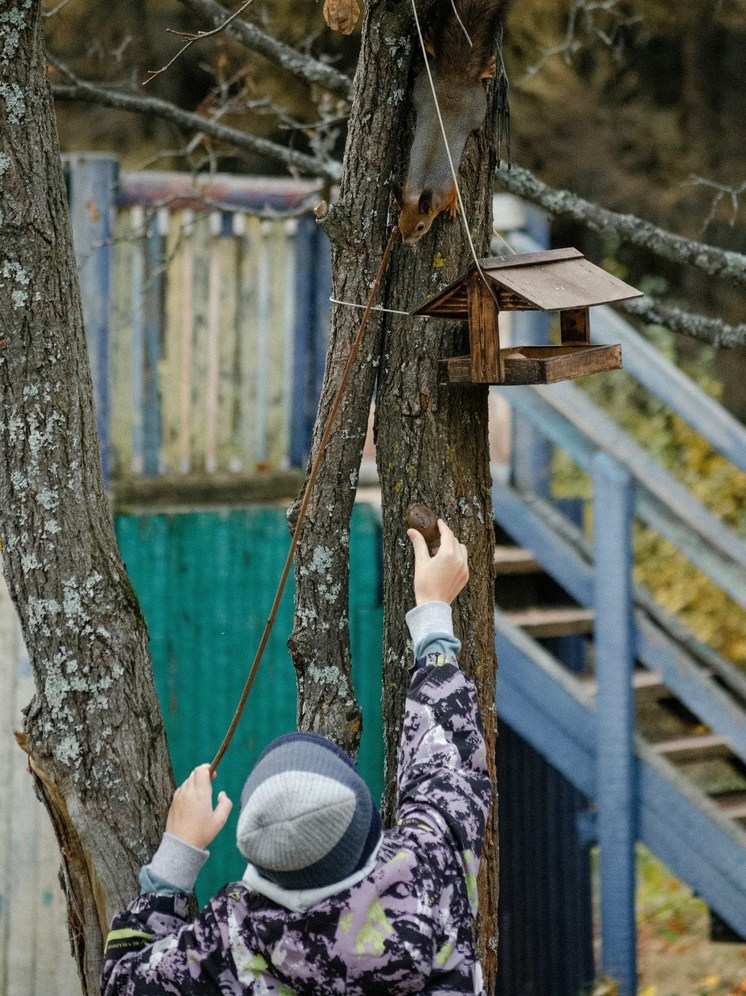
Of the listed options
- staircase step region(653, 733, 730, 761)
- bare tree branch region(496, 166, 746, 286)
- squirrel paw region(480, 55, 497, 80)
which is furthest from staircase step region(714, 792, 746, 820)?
squirrel paw region(480, 55, 497, 80)

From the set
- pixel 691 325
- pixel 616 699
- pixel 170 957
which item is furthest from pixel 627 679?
pixel 170 957

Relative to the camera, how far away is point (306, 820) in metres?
1.69

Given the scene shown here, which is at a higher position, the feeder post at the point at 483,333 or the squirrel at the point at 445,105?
the squirrel at the point at 445,105

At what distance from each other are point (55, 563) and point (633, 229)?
7.26 ft

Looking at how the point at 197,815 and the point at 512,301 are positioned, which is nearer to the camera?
the point at 197,815

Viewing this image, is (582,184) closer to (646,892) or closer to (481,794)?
(646,892)

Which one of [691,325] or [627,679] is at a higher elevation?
[691,325]

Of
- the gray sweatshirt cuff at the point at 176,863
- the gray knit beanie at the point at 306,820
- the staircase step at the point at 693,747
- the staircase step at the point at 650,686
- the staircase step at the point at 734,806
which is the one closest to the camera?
the gray knit beanie at the point at 306,820

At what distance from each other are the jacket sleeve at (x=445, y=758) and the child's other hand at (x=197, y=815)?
0.33 meters

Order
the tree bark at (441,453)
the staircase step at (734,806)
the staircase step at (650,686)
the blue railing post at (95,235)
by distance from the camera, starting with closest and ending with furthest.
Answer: the tree bark at (441,453), the blue railing post at (95,235), the staircase step at (734,806), the staircase step at (650,686)

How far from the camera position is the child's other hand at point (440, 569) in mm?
2164

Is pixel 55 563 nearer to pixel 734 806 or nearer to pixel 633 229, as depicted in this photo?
pixel 633 229

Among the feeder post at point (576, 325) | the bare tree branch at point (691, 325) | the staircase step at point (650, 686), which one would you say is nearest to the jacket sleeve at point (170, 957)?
the feeder post at point (576, 325)

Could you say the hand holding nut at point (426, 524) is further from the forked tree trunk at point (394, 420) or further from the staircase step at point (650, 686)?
the staircase step at point (650, 686)
